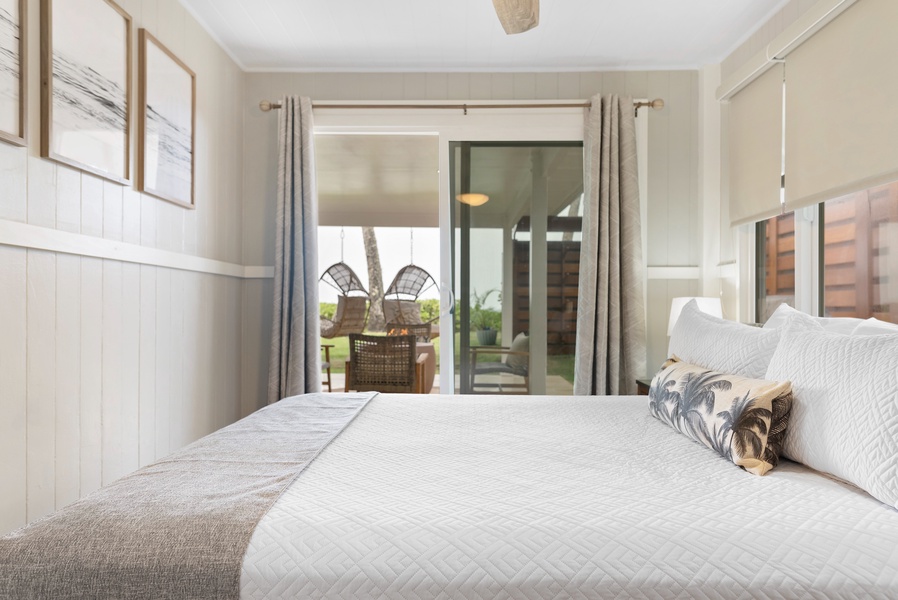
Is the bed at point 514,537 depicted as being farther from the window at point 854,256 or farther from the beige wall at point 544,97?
the beige wall at point 544,97

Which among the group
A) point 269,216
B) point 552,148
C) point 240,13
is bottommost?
point 269,216

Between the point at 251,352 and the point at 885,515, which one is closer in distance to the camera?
the point at 885,515

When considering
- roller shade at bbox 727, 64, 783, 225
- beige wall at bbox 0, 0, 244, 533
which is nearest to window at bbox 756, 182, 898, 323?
roller shade at bbox 727, 64, 783, 225

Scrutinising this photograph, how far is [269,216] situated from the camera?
3666 millimetres

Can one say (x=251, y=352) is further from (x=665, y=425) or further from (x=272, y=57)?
(x=665, y=425)

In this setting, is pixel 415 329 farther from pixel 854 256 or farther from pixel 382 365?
pixel 854 256

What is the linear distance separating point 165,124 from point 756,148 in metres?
2.93

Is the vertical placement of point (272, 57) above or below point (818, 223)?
above

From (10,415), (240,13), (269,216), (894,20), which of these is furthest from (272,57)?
(894,20)

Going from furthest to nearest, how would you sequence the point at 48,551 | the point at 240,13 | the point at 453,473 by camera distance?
the point at 240,13 < the point at 453,473 < the point at 48,551

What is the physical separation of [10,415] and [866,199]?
3.10 m

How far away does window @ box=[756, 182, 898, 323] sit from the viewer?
2123mm

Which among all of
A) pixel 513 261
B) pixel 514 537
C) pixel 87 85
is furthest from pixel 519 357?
pixel 514 537

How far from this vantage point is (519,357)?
365cm
